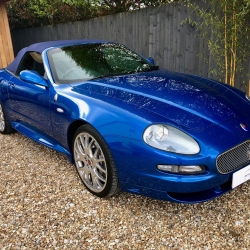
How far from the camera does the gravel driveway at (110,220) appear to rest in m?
1.88

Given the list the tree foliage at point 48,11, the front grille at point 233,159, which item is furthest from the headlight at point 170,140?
the tree foliage at point 48,11

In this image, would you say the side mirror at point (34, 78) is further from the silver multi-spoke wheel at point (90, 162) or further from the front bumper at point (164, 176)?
the front bumper at point (164, 176)

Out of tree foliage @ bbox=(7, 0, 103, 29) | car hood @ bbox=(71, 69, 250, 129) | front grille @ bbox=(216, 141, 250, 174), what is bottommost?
front grille @ bbox=(216, 141, 250, 174)

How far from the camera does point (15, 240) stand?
1.98 m

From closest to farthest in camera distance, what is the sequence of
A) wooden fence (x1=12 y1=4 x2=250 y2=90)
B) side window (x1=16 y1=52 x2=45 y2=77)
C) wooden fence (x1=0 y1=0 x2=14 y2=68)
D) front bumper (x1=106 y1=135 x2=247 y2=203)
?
front bumper (x1=106 y1=135 x2=247 y2=203)
side window (x1=16 y1=52 x2=45 y2=77)
wooden fence (x1=12 y1=4 x2=250 y2=90)
wooden fence (x1=0 y1=0 x2=14 y2=68)

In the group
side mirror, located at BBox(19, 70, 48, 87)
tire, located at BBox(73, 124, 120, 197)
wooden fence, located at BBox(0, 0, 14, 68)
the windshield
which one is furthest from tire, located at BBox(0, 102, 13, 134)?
wooden fence, located at BBox(0, 0, 14, 68)

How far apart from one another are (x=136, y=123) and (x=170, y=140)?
0.27 meters

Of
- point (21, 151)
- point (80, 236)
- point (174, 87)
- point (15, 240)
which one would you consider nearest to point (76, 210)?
point (80, 236)

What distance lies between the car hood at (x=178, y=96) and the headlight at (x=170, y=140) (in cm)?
10

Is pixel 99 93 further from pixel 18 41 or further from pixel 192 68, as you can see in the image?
pixel 18 41

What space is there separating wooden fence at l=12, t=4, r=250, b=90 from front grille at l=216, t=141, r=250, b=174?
2771 millimetres

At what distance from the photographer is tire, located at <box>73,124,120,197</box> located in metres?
2.15

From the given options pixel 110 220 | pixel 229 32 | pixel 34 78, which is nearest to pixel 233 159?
pixel 110 220

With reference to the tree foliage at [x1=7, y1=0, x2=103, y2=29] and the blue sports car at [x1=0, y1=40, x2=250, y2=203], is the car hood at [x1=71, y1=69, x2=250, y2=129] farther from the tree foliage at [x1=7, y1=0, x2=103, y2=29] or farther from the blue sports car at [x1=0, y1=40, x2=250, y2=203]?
the tree foliage at [x1=7, y1=0, x2=103, y2=29]
